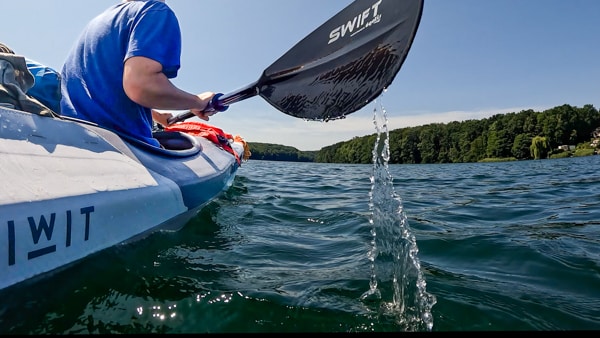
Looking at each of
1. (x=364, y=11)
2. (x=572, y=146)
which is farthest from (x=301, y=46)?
(x=572, y=146)

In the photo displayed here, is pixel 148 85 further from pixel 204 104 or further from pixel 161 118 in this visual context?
pixel 161 118

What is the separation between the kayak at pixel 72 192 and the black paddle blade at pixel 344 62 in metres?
1.38

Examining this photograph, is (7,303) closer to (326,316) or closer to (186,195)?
(326,316)

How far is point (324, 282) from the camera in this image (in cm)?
226

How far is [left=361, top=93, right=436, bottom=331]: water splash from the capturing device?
182 centimetres

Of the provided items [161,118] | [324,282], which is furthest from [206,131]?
[324,282]

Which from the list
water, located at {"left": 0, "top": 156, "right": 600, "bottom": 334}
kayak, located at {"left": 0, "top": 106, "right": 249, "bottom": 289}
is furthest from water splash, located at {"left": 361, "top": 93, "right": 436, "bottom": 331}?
kayak, located at {"left": 0, "top": 106, "right": 249, "bottom": 289}

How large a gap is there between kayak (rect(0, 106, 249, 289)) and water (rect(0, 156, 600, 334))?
4.9 inches

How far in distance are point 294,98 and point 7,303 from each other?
9.07ft

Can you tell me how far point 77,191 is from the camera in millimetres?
1760

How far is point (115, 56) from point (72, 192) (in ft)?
4.58

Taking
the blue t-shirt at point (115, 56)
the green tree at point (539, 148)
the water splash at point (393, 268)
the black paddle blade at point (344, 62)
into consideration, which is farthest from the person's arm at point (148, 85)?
the green tree at point (539, 148)

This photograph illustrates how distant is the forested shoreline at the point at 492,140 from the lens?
59656 millimetres

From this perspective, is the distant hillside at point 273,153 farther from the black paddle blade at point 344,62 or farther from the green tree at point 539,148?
the black paddle blade at point 344,62
